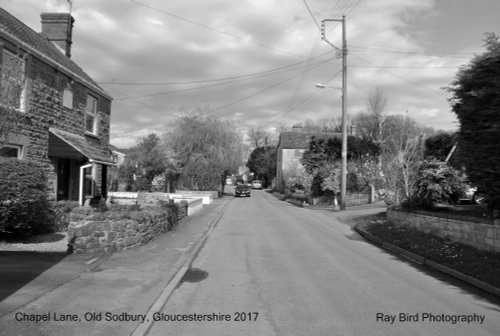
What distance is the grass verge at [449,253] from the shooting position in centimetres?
808

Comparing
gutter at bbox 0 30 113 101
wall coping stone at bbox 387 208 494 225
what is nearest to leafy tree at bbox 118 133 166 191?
gutter at bbox 0 30 113 101

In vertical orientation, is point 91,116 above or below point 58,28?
below

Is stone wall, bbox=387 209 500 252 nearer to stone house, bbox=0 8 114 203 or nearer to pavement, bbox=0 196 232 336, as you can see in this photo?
pavement, bbox=0 196 232 336

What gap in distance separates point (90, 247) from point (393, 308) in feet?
22.0

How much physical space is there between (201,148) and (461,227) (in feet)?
106

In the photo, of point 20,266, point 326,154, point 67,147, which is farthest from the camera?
point 326,154

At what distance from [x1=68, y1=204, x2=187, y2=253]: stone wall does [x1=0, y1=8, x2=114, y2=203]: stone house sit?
2503 millimetres

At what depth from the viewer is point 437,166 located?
47.5 feet

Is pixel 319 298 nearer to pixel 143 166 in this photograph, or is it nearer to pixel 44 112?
pixel 44 112

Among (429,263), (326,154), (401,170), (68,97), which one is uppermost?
(68,97)

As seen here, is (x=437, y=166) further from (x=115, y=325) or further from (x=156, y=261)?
(x=115, y=325)

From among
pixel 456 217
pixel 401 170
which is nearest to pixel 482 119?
pixel 456 217

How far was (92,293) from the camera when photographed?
6.46m


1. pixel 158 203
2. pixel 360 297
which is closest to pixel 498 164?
pixel 360 297
